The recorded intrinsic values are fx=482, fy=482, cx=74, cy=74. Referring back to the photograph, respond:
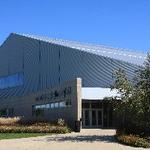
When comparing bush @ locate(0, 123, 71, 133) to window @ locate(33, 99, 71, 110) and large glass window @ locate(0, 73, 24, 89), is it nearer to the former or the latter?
window @ locate(33, 99, 71, 110)

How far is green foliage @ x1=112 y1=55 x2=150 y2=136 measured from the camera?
3053 cm

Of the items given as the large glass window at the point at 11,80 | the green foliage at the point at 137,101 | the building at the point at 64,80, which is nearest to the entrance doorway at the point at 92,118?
the building at the point at 64,80

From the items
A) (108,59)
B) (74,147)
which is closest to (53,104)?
(108,59)

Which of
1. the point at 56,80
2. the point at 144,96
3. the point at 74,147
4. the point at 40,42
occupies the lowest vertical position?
the point at 74,147

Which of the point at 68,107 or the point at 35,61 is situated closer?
the point at 68,107

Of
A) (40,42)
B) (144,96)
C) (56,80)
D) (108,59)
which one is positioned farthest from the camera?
(40,42)

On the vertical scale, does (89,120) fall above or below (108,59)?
below

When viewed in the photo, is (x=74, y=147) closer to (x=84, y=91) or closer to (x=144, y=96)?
(x=144, y=96)

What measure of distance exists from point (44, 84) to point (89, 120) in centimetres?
920

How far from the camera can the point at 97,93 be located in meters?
52.7

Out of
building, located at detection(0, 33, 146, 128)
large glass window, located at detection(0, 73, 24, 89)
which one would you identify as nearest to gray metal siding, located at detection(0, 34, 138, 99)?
building, located at detection(0, 33, 146, 128)

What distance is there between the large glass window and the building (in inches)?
5.5

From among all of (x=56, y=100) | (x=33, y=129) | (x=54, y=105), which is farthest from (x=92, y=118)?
(x=33, y=129)

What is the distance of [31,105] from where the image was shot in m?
61.4
